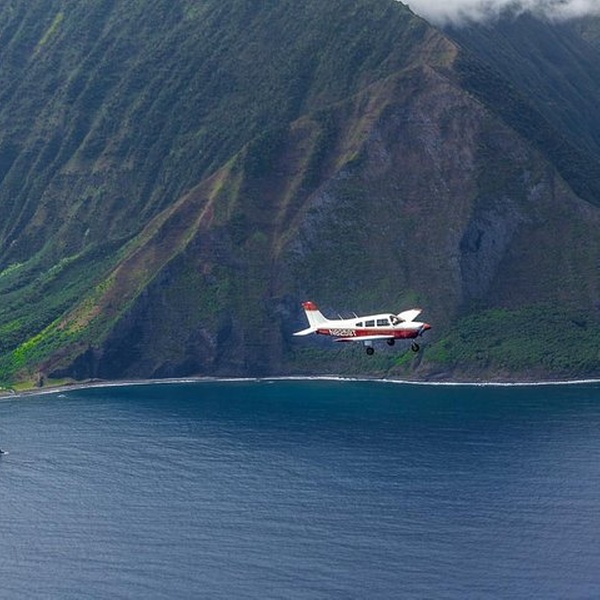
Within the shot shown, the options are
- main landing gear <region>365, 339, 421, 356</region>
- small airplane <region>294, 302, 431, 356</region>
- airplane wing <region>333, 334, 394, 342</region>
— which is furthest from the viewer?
airplane wing <region>333, 334, 394, 342</region>

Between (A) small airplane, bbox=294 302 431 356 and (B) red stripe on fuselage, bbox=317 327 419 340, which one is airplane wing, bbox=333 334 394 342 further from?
(B) red stripe on fuselage, bbox=317 327 419 340

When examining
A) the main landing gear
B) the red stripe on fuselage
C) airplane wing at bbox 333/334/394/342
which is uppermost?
the red stripe on fuselage

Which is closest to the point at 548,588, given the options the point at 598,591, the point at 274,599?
the point at 598,591

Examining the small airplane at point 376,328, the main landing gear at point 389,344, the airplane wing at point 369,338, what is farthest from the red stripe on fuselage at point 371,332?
the main landing gear at point 389,344

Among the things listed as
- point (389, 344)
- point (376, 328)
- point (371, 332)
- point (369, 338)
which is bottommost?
point (389, 344)

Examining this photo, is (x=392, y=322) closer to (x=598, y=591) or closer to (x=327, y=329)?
(x=327, y=329)

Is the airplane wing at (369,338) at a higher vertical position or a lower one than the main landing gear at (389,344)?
higher

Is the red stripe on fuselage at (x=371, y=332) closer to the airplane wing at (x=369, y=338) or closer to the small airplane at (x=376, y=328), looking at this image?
the small airplane at (x=376, y=328)

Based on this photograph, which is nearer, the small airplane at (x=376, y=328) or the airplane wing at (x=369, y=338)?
the small airplane at (x=376, y=328)

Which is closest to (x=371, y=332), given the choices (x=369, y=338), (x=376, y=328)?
(x=376, y=328)

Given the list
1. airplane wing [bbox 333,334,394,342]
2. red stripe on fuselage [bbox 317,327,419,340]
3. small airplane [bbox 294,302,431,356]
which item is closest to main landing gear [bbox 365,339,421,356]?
small airplane [bbox 294,302,431,356]

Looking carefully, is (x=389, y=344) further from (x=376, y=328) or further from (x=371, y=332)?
(x=371, y=332)
